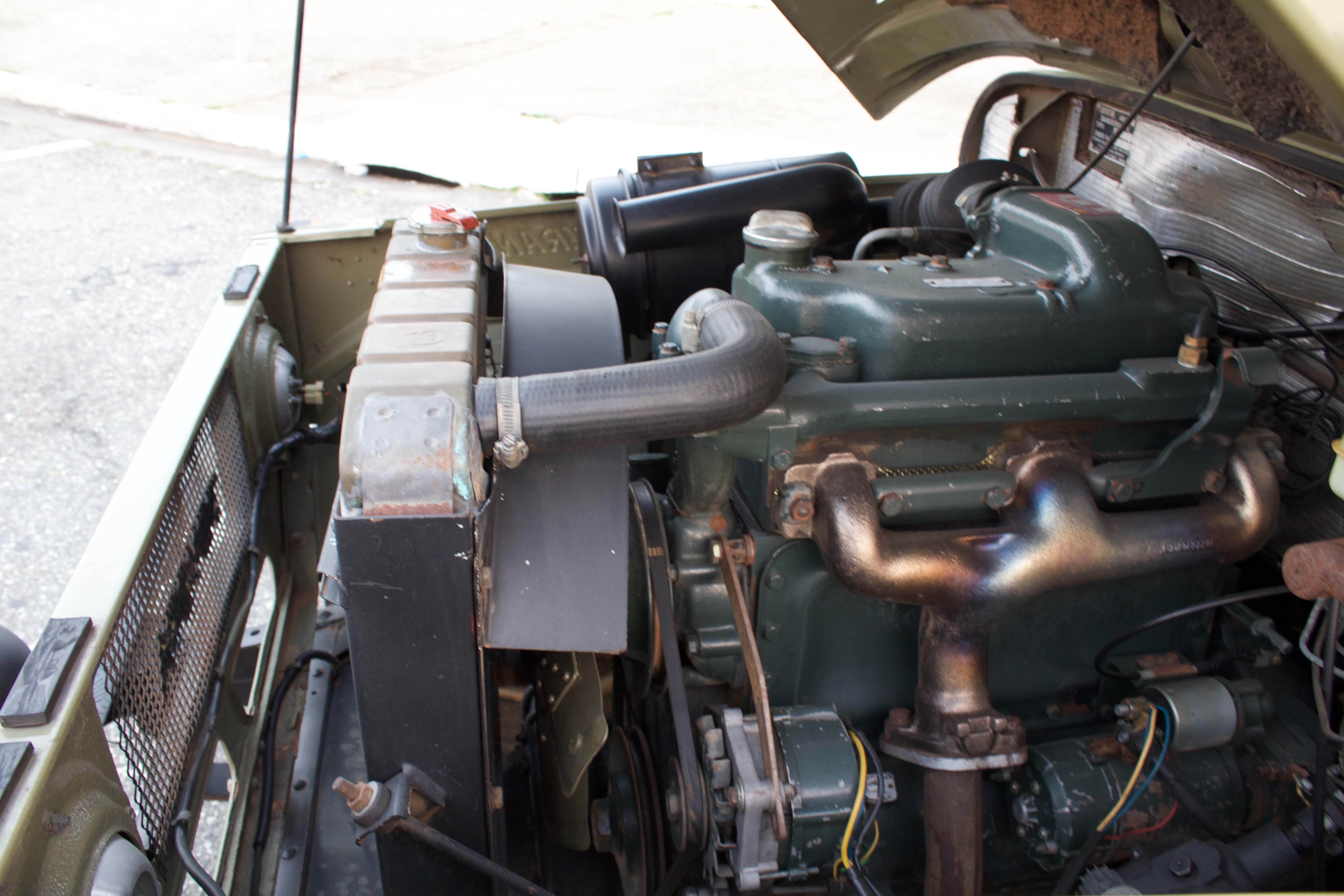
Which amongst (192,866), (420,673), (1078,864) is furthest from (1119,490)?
(192,866)

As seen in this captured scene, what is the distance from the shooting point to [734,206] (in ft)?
6.15

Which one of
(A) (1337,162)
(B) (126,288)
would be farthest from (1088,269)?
(B) (126,288)

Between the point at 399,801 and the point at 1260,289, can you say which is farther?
the point at 1260,289

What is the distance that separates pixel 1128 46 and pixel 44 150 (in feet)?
21.7

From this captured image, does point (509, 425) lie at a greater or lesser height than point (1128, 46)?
lesser

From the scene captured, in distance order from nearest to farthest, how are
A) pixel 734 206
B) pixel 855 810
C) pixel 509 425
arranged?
pixel 509 425, pixel 855 810, pixel 734 206

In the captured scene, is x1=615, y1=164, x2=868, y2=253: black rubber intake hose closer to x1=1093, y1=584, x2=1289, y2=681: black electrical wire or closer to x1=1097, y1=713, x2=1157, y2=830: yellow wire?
x1=1093, y1=584, x2=1289, y2=681: black electrical wire

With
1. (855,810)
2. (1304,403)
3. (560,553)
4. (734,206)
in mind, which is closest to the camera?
(560,553)

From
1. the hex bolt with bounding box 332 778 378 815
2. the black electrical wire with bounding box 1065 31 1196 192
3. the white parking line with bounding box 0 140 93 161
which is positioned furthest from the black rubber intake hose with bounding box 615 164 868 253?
the white parking line with bounding box 0 140 93 161

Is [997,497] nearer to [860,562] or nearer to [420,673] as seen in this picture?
[860,562]

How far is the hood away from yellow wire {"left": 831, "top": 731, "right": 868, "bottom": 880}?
35.5 inches

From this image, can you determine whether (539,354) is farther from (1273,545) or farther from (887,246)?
(1273,545)

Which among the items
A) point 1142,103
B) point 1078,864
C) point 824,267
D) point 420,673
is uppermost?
point 1142,103

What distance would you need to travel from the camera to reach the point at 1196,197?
5.58 ft
